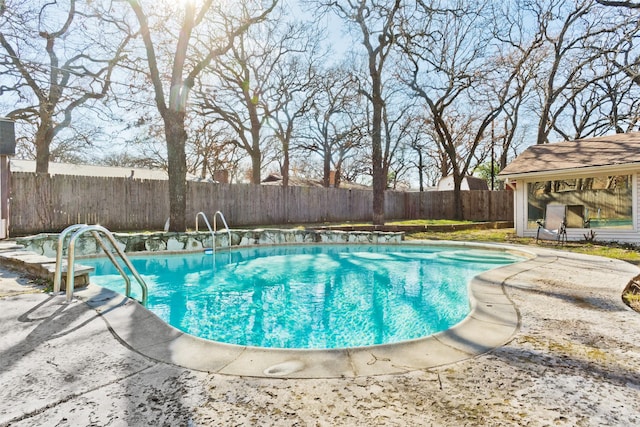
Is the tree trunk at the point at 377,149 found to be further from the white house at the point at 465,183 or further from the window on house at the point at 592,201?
the white house at the point at 465,183

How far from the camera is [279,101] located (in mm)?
17672

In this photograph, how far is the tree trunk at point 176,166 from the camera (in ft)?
28.4

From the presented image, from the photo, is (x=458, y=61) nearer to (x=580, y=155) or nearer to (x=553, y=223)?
(x=580, y=155)

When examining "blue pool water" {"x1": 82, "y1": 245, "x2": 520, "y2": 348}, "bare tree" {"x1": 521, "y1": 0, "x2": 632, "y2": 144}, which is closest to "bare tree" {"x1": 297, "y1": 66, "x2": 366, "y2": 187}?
"bare tree" {"x1": 521, "y1": 0, "x2": 632, "y2": 144}

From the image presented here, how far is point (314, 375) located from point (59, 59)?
16168 mm

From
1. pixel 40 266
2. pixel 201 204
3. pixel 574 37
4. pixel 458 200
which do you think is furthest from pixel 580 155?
pixel 40 266

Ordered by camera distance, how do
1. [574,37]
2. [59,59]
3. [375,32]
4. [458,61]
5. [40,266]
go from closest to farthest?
[40,266] < [375,32] < [59,59] < [574,37] < [458,61]

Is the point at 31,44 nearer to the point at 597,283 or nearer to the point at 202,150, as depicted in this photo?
the point at 202,150

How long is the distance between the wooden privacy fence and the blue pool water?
3.95 metres

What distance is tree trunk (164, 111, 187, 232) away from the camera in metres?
8.66

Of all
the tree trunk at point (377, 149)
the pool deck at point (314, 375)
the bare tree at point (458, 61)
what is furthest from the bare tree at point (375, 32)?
the pool deck at point (314, 375)

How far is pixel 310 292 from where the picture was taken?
4.82 meters

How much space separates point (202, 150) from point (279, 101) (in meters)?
7.91

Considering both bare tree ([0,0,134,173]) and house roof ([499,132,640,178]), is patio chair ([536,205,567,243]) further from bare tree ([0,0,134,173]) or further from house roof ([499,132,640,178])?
bare tree ([0,0,134,173])
